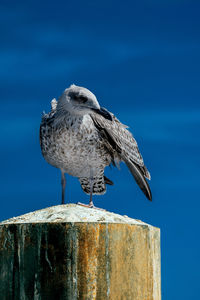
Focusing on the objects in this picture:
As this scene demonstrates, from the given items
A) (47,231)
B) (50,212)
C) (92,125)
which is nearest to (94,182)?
(92,125)

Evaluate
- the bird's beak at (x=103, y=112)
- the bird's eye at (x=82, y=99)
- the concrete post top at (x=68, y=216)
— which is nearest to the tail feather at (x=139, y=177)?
the bird's beak at (x=103, y=112)

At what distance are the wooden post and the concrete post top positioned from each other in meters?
0.02

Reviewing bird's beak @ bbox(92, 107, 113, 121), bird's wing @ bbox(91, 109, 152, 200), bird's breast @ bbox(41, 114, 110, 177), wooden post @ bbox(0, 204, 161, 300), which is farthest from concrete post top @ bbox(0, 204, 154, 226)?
bird's wing @ bbox(91, 109, 152, 200)

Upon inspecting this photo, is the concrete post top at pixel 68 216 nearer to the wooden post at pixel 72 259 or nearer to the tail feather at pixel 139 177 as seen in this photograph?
the wooden post at pixel 72 259

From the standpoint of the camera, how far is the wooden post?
473cm

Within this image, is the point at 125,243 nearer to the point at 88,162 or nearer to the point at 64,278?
the point at 64,278

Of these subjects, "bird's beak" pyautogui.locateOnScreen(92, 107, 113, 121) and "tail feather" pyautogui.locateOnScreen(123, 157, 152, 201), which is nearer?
"bird's beak" pyautogui.locateOnScreen(92, 107, 113, 121)

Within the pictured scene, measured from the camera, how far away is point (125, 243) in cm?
497

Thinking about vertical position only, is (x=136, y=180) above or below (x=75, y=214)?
above

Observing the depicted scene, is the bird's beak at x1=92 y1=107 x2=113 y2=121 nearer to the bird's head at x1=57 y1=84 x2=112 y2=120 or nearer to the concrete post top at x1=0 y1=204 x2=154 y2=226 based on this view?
the bird's head at x1=57 y1=84 x2=112 y2=120

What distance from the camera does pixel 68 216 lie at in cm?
511

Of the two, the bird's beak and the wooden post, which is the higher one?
the bird's beak

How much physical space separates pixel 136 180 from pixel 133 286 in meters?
3.33

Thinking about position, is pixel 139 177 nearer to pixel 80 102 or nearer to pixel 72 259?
pixel 80 102
